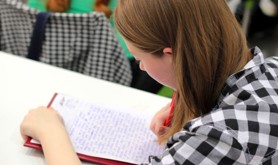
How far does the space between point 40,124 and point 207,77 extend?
402 mm

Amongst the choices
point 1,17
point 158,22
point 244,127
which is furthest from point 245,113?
point 1,17

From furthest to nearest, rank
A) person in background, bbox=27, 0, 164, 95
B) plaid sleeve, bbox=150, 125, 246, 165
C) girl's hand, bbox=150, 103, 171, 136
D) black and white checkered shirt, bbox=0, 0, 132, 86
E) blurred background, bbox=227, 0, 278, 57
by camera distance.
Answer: blurred background, bbox=227, 0, 278, 57 < person in background, bbox=27, 0, 164, 95 < black and white checkered shirt, bbox=0, 0, 132, 86 < girl's hand, bbox=150, 103, 171, 136 < plaid sleeve, bbox=150, 125, 246, 165

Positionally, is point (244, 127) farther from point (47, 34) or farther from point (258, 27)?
point (258, 27)

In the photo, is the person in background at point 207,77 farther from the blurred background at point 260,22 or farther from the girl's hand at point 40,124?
the blurred background at point 260,22

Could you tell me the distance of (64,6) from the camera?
58.6 inches

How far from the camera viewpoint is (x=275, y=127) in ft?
2.10

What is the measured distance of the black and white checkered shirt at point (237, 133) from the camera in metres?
0.62

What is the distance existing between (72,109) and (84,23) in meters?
0.36

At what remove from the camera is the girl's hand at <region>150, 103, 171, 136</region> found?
92 cm

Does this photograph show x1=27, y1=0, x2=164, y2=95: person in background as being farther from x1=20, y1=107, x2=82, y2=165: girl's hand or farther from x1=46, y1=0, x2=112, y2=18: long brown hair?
x1=20, y1=107, x2=82, y2=165: girl's hand

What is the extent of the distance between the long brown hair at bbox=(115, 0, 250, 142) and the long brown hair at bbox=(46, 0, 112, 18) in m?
0.75

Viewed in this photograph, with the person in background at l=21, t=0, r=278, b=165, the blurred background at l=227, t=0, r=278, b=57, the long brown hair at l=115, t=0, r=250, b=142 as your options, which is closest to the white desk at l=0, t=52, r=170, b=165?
the person in background at l=21, t=0, r=278, b=165

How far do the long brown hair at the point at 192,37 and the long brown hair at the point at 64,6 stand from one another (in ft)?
2.45

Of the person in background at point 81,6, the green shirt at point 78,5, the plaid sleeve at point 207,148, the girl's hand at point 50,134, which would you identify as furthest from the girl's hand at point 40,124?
the green shirt at point 78,5
